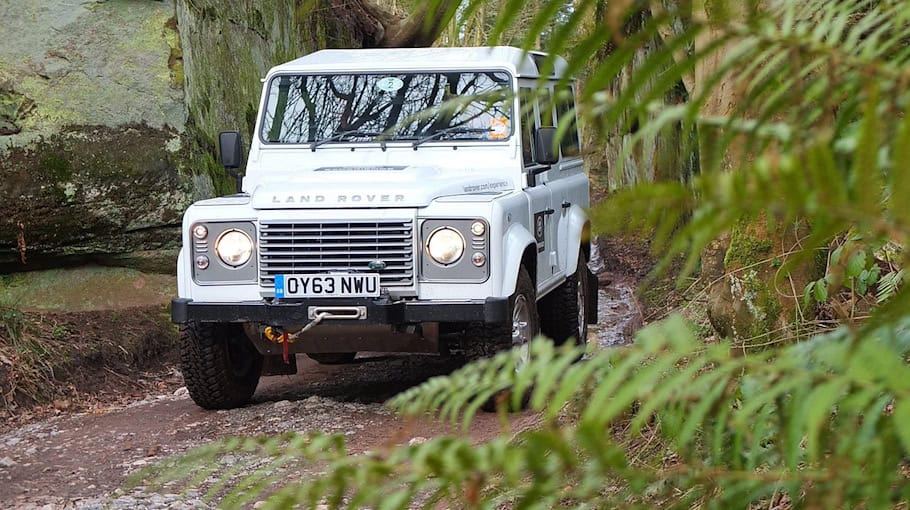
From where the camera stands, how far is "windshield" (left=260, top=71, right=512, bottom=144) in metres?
6.75

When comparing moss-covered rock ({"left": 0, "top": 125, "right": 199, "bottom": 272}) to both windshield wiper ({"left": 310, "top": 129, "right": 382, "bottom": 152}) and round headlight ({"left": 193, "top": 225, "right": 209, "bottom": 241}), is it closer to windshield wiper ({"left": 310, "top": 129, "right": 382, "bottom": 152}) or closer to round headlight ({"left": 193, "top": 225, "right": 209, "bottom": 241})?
windshield wiper ({"left": 310, "top": 129, "right": 382, "bottom": 152})

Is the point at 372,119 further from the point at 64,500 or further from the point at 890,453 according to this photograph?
the point at 890,453

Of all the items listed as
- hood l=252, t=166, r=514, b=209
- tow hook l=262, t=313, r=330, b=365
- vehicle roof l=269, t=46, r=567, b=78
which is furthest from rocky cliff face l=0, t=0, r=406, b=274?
tow hook l=262, t=313, r=330, b=365

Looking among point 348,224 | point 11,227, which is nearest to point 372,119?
point 348,224

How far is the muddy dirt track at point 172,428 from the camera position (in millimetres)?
4871

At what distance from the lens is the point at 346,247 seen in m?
5.80

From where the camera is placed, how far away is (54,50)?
8.38m

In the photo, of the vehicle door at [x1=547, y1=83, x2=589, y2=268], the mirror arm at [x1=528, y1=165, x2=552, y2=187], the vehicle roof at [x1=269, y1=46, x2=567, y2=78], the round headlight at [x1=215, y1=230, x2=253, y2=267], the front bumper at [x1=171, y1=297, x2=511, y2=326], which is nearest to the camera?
the front bumper at [x1=171, y1=297, x2=511, y2=326]

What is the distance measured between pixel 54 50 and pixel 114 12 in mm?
534

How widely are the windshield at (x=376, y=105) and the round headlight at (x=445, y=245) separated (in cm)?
107

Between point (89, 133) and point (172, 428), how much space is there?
3.07 metres

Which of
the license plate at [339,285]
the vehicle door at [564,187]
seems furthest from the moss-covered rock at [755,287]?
the vehicle door at [564,187]

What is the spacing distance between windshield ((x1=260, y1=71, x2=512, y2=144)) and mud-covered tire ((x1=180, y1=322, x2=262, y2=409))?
3.98ft

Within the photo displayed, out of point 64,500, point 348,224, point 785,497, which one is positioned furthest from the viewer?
point 348,224
